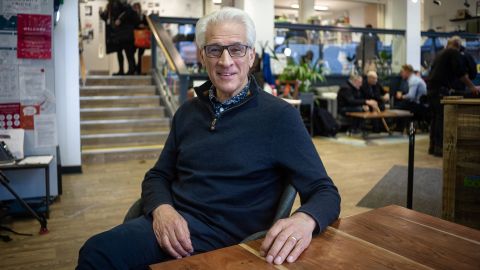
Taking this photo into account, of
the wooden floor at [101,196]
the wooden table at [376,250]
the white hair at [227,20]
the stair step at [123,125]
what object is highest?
the white hair at [227,20]

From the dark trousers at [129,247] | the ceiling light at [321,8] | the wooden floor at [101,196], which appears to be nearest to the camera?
the dark trousers at [129,247]

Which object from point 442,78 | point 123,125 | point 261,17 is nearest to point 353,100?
point 442,78

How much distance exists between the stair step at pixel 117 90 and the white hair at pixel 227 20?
20.3 ft

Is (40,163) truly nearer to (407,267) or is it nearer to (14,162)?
(14,162)

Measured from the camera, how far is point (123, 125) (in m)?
6.69

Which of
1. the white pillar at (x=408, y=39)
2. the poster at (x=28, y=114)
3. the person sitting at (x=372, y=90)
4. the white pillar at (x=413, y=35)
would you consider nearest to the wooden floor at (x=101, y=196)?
the poster at (x=28, y=114)

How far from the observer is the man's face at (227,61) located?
4.86 feet

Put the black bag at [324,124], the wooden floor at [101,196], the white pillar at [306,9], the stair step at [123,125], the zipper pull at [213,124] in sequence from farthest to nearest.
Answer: the white pillar at [306,9]
the black bag at [324,124]
the stair step at [123,125]
the wooden floor at [101,196]
the zipper pull at [213,124]

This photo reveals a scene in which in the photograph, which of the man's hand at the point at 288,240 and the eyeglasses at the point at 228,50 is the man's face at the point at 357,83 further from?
the man's hand at the point at 288,240

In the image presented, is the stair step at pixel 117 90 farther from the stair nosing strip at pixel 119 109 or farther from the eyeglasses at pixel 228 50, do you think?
the eyeglasses at pixel 228 50

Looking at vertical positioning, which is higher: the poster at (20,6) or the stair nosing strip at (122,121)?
the poster at (20,6)

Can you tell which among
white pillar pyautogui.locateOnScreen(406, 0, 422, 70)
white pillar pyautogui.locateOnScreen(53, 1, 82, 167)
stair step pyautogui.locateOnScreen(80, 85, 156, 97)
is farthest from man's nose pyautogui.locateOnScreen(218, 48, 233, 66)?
white pillar pyautogui.locateOnScreen(406, 0, 422, 70)

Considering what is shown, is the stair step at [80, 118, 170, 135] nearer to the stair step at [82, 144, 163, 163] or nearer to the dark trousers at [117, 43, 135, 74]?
the stair step at [82, 144, 163, 163]

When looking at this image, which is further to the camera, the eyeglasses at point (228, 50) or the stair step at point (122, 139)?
the stair step at point (122, 139)
